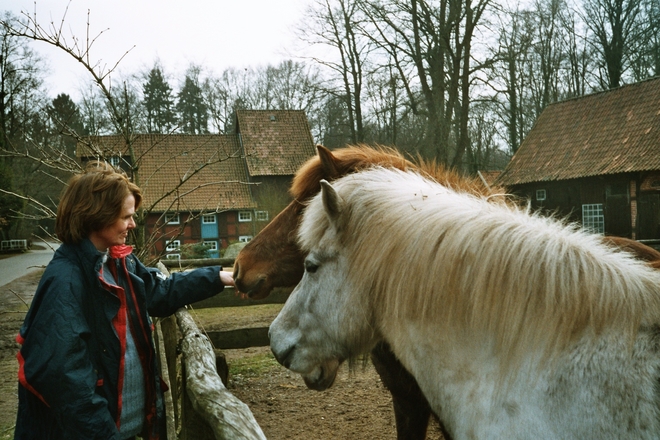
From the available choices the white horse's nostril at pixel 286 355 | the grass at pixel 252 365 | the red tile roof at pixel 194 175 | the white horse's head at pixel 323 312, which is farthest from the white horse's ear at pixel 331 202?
the red tile roof at pixel 194 175

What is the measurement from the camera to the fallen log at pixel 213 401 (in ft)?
5.11

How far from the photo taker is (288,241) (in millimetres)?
3025

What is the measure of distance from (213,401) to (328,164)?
1534 mm

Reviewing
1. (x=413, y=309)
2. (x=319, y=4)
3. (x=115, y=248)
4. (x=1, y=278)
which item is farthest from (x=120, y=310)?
(x=319, y=4)

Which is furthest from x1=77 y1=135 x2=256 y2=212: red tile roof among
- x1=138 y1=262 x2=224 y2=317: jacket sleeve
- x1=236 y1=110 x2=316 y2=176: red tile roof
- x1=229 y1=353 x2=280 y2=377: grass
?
x1=138 y1=262 x2=224 y2=317: jacket sleeve

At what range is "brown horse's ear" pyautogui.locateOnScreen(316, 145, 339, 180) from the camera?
9.36 ft

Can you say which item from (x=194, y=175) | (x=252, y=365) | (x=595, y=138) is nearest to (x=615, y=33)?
(x=595, y=138)

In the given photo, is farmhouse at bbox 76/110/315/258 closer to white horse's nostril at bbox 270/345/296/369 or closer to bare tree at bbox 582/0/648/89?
bare tree at bbox 582/0/648/89

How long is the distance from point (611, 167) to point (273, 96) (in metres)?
24.2

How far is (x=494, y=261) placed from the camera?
1570 millimetres

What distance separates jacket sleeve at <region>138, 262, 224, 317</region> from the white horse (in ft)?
3.07

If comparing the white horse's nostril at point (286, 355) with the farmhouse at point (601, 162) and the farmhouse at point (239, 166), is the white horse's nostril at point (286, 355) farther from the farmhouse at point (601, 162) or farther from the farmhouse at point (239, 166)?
the farmhouse at point (239, 166)

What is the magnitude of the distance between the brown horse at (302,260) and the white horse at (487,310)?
90 centimetres

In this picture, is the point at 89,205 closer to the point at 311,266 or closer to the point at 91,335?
the point at 91,335
